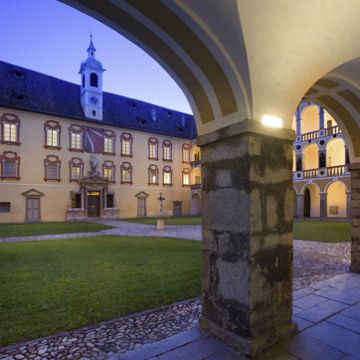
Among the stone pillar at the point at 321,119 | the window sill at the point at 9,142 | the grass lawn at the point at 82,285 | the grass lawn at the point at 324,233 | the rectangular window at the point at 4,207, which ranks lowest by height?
the grass lawn at the point at 324,233

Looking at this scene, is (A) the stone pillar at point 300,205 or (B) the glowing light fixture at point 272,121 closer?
(B) the glowing light fixture at point 272,121

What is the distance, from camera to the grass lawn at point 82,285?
3.45 meters

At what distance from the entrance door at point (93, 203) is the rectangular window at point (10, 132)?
7.50m

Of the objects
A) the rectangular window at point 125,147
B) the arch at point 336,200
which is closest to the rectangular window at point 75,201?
the rectangular window at point 125,147

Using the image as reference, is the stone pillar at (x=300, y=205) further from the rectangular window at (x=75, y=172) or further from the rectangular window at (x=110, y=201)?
the rectangular window at (x=75, y=172)

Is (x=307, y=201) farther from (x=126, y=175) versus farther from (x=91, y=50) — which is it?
(x=91, y=50)

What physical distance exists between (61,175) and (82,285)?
20855mm

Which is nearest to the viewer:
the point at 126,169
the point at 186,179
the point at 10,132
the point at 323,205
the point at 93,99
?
the point at 10,132

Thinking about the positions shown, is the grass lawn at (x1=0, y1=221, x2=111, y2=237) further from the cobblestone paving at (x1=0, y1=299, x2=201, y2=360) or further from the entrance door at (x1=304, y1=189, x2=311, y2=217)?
the entrance door at (x1=304, y1=189, x2=311, y2=217)

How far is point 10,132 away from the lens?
21406mm

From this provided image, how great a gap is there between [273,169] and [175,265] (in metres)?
4.18

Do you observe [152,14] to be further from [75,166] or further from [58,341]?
[75,166]

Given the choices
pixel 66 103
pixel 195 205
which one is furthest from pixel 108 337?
pixel 195 205

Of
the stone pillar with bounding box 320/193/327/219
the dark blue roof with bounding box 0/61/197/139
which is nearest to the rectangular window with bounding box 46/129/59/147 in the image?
the dark blue roof with bounding box 0/61/197/139
